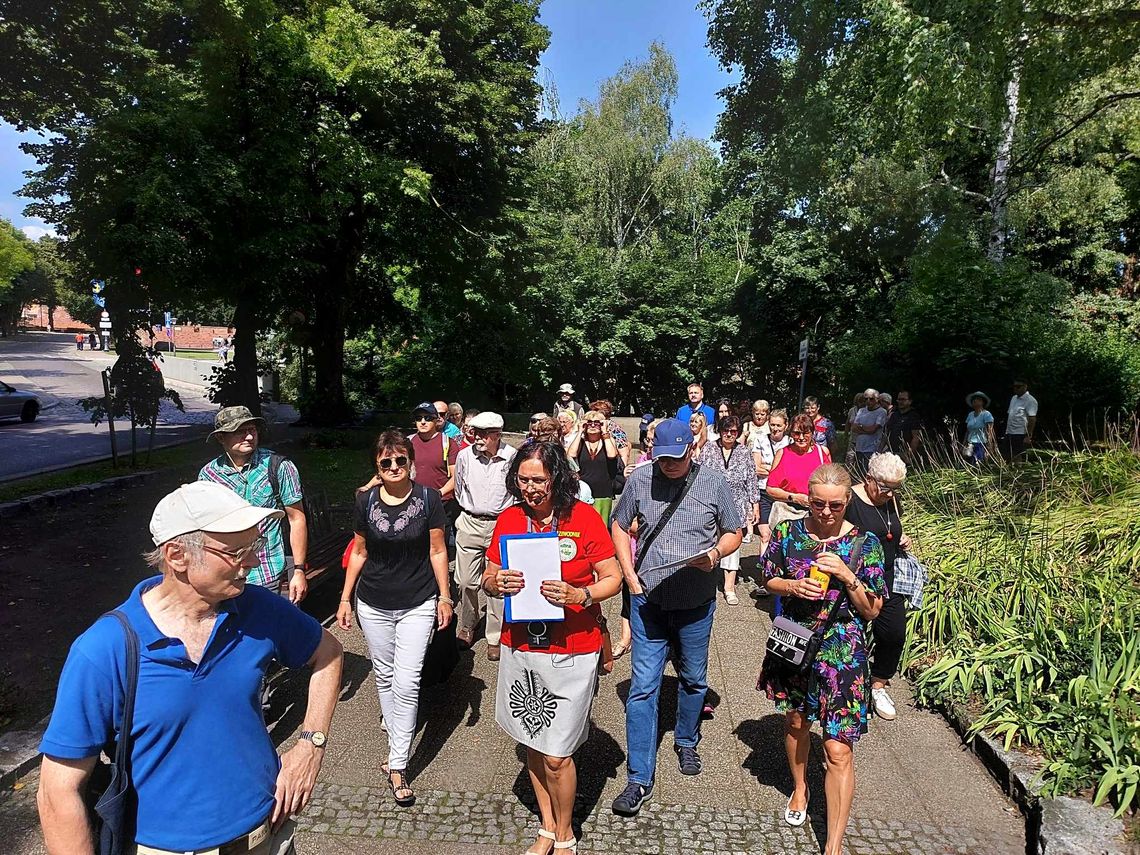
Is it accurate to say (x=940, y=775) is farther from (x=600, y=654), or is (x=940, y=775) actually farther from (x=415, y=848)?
(x=415, y=848)

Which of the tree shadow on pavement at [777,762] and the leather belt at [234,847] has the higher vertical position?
the leather belt at [234,847]

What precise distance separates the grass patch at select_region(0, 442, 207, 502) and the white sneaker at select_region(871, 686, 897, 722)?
10.5m

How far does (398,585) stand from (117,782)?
6.62 feet

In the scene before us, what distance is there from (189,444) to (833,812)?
53.7 ft

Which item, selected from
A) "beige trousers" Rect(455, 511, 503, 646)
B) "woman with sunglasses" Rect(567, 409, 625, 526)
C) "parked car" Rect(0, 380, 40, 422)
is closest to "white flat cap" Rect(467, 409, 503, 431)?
"beige trousers" Rect(455, 511, 503, 646)

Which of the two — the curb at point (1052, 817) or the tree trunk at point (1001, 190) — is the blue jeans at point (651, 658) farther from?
the tree trunk at point (1001, 190)

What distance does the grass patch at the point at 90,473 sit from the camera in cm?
1002

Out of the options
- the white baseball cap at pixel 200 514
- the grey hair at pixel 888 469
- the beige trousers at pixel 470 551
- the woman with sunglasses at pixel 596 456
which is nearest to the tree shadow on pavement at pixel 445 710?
the beige trousers at pixel 470 551

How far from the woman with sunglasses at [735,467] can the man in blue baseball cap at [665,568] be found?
2.61 m

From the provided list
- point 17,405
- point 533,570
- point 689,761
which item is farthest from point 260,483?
point 17,405

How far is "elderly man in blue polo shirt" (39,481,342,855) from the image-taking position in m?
1.67

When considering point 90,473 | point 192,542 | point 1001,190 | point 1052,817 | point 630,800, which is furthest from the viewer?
point 1001,190

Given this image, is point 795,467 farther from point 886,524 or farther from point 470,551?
point 470,551

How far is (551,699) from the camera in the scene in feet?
9.94
